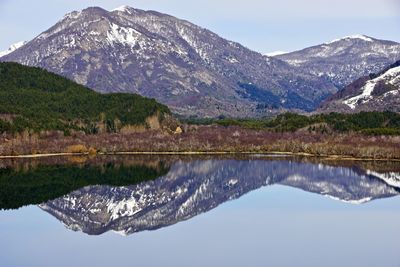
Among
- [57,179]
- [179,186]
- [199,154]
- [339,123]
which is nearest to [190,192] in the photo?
[179,186]

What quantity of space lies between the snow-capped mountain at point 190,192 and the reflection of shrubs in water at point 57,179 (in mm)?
2296

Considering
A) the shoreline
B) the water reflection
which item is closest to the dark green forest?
the shoreline

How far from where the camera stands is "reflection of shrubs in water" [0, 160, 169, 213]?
7962 centimetres

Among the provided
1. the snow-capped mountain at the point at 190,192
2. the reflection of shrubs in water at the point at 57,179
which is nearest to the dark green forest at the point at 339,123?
the snow-capped mountain at the point at 190,192

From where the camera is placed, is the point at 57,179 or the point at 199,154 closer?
the point at 57,179

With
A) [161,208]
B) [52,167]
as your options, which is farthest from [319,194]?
[52,167]

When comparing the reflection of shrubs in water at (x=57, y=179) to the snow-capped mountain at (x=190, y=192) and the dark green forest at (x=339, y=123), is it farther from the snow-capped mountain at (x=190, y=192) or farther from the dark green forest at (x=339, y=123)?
the dark green forest at (x=339, y=123)

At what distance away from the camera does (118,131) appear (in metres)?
184

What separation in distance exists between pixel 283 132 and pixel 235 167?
62.7 metres

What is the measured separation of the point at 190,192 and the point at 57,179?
17.8 m

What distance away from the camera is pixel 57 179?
311ft

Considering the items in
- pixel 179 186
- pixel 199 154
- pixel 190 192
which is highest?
pixel 199 154

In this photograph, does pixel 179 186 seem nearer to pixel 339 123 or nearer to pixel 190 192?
pixel 190 192

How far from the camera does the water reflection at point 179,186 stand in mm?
68812
